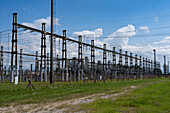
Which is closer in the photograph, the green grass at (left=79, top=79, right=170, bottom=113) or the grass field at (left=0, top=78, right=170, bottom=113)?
the green grass at (left=79, top=79, right=170, bottom=113)

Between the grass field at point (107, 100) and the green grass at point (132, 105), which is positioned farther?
the grass field at point (107, 100)

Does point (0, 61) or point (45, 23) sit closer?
point (45, 23)

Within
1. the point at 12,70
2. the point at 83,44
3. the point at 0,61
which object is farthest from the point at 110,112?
the point at 0,61

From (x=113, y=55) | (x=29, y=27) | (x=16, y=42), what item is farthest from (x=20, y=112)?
(x=113, y=55)

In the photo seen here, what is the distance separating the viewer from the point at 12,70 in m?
32.5

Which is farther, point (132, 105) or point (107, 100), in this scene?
point (107, 100)

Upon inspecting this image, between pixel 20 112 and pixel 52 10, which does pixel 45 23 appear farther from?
pixel 20 112

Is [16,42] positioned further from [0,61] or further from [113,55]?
[113,55]

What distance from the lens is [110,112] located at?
8.03 meters

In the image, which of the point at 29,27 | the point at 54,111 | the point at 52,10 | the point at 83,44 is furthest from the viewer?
the point at 83,44

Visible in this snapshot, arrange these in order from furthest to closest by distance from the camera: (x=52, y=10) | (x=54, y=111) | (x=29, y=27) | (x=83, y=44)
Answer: (x=83, y=44) → (x=29, y=27) → (x=52, y=10) → (x=54, y=111)

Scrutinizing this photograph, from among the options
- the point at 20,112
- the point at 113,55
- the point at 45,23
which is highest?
the point at 45,23

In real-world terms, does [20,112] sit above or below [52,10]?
below

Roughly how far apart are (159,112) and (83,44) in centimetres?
4388
